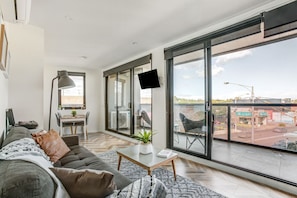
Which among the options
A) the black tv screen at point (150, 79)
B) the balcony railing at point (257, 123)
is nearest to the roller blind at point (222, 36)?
the black tv screen at point (150, 79)

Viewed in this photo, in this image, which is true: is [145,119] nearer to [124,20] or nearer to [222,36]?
[124,20]

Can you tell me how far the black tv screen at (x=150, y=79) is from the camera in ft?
13.9

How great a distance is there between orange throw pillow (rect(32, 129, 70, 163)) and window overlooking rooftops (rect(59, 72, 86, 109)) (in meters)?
4.36

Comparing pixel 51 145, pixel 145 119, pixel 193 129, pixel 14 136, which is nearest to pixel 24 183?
pixel 14 136

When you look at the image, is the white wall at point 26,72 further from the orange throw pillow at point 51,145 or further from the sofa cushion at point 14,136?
the sofa cushion at point 14,136

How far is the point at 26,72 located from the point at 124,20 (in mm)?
2065

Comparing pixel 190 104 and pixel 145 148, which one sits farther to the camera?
pixel 190 104

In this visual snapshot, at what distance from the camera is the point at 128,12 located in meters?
2.71

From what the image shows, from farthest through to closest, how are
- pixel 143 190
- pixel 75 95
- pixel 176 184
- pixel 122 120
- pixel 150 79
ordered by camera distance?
pixel 75 95 < pixel 122 120 < pixel 150 79 < pixel 176 184 < pixel 143 190

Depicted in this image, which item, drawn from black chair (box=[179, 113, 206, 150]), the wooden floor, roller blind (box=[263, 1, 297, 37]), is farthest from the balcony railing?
roller blind (box=[263, 1, 297, 37])

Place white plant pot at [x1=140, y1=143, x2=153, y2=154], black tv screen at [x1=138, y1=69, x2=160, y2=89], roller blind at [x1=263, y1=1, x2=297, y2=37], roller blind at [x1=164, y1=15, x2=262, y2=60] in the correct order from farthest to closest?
black tv screen at [x1=138, y1=69, x2=160, y2=89] < white plant pot at [x1=140, y1=143, x2=153, y2=154] < roller blind at [x1=164, y1=15, x2=262, y2=60] < roller blind at [x1=263, y1=1, x2=297, y2=37]

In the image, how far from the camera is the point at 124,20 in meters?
2.97

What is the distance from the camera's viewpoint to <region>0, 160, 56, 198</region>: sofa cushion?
81 centimetres

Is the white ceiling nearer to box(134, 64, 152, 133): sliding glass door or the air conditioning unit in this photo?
box(134, 64, 152, 133): sliding glass door
